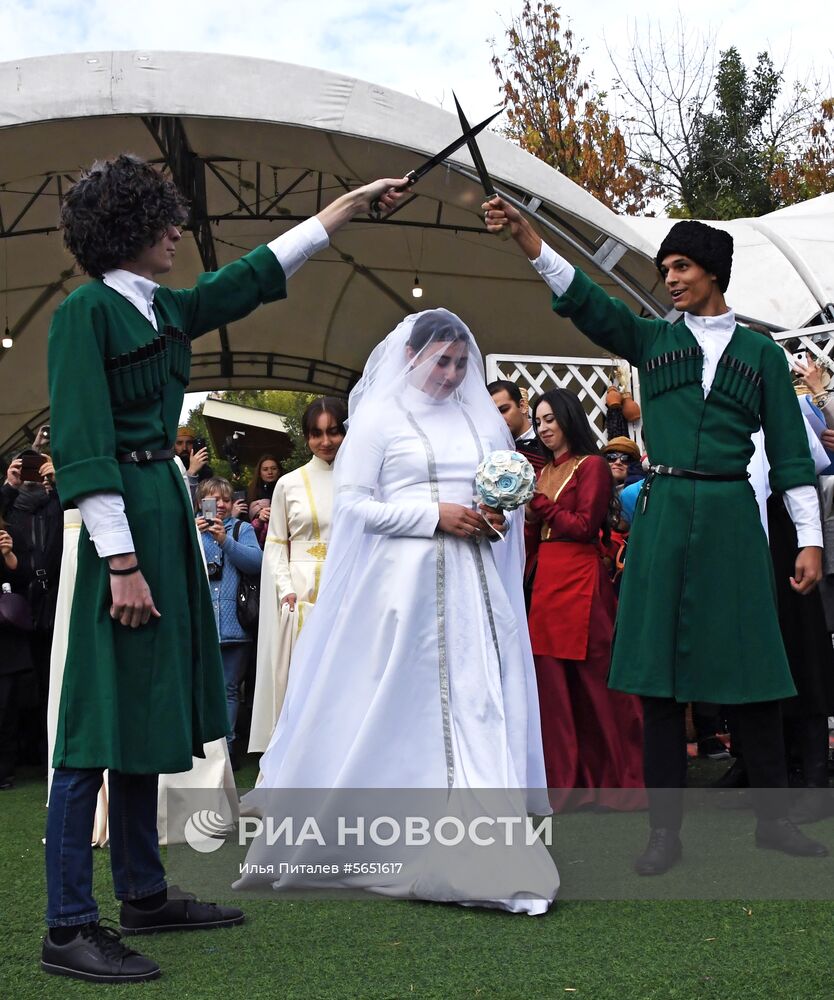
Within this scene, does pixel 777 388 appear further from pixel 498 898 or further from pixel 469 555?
pixel 498 898

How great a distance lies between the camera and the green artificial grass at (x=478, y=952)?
2469mm

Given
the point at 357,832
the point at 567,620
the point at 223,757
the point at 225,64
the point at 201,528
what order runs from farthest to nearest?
the point at 225,64, the point at 201,528, the point at 567,620, the point at 223,757, the point at 357,832

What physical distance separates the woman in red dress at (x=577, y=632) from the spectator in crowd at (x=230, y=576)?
177cm

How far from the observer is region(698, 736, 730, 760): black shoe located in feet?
19.5

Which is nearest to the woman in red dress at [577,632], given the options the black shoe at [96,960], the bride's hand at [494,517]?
the bride's hand at [494,517]

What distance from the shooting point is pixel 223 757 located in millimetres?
4324

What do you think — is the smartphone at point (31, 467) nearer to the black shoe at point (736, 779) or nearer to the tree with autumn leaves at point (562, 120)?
the black shoe at point (736, 779)

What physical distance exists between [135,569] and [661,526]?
1.62 meters

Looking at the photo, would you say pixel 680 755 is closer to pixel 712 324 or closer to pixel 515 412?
pixel 712 324

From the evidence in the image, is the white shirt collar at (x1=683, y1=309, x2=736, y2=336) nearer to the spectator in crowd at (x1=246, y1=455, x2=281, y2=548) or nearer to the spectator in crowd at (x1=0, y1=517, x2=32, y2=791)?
the spectator in crowd at (x1=246, y1=455, x2=281, y2=548)

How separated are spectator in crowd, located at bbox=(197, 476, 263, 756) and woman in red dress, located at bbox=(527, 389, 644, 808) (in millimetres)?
1770

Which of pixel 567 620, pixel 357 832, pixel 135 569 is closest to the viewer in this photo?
pixel 135 569

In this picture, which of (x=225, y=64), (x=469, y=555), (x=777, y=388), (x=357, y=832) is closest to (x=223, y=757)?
(x=357, y=832)

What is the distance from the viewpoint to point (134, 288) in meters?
2.84
